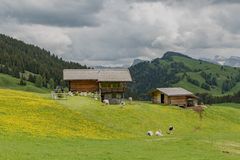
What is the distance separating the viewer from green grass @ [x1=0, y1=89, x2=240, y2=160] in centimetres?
4162

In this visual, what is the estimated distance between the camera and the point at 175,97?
124m

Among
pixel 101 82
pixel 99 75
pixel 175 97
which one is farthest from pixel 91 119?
pixel 175 97

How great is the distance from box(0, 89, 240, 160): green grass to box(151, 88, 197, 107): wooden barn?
17.0m

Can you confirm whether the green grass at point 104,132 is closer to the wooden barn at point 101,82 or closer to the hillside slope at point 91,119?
the hillside slope at point 91,119

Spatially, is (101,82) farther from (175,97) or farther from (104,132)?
(104,132)

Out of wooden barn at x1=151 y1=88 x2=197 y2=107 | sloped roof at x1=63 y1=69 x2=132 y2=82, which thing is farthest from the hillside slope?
wooden barn at x1=151 y1=88 x2=197 y2=107

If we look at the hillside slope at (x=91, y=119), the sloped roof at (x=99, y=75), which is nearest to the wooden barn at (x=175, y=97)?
the sloped roof at (x=99, y=75)

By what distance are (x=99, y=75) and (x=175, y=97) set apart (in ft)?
86.1

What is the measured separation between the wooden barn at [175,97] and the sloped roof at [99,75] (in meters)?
16.6

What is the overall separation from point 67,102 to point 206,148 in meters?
39.9

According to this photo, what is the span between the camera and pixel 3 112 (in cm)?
6228

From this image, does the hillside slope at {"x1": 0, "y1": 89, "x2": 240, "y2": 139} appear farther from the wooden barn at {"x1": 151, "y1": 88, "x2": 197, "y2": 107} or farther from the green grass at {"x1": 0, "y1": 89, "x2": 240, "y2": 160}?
the wooden barn at {"x1": 151, "y1": 88, "x2": 197, "y2": 107}

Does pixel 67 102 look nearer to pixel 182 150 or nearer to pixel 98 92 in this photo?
pixel 98 92

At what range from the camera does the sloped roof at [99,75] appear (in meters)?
111
